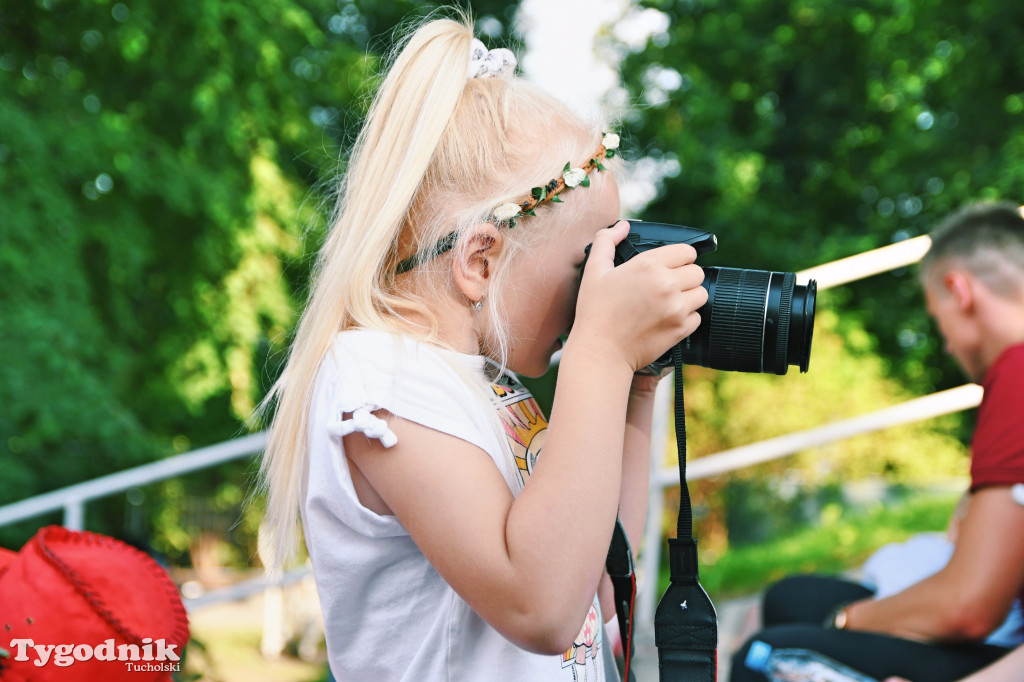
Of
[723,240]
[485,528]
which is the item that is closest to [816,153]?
[723,240]

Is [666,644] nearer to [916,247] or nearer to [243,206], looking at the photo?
[916,247]

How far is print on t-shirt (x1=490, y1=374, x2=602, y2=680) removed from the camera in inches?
41.2

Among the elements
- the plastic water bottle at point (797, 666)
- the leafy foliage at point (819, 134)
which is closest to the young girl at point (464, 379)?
the plastic water bottle at point (797, 666)

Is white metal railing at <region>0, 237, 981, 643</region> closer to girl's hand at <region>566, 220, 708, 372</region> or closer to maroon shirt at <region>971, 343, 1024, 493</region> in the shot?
maroon shirt at <region>971, 343, 1024, 493</region>

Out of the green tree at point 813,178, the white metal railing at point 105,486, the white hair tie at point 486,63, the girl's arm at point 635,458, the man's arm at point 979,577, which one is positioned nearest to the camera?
the white hair tie at point 486,63

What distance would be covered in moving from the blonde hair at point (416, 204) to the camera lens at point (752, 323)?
214mm

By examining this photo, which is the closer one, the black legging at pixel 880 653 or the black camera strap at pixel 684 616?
the black camera strap at pixel 684 616

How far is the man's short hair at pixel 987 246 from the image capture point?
186cm

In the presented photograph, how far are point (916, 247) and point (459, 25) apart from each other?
1616 mm

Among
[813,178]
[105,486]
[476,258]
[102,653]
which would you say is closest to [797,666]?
[476,258]

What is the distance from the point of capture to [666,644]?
1.07m

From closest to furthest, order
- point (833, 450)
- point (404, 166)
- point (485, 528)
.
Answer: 1. point (485, 528)
2. point (404, 166)
3. point (833, 450)

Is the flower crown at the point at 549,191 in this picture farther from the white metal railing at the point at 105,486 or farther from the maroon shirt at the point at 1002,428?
the white metal railing at the point at 105,486

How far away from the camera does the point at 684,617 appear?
3.49 ft
